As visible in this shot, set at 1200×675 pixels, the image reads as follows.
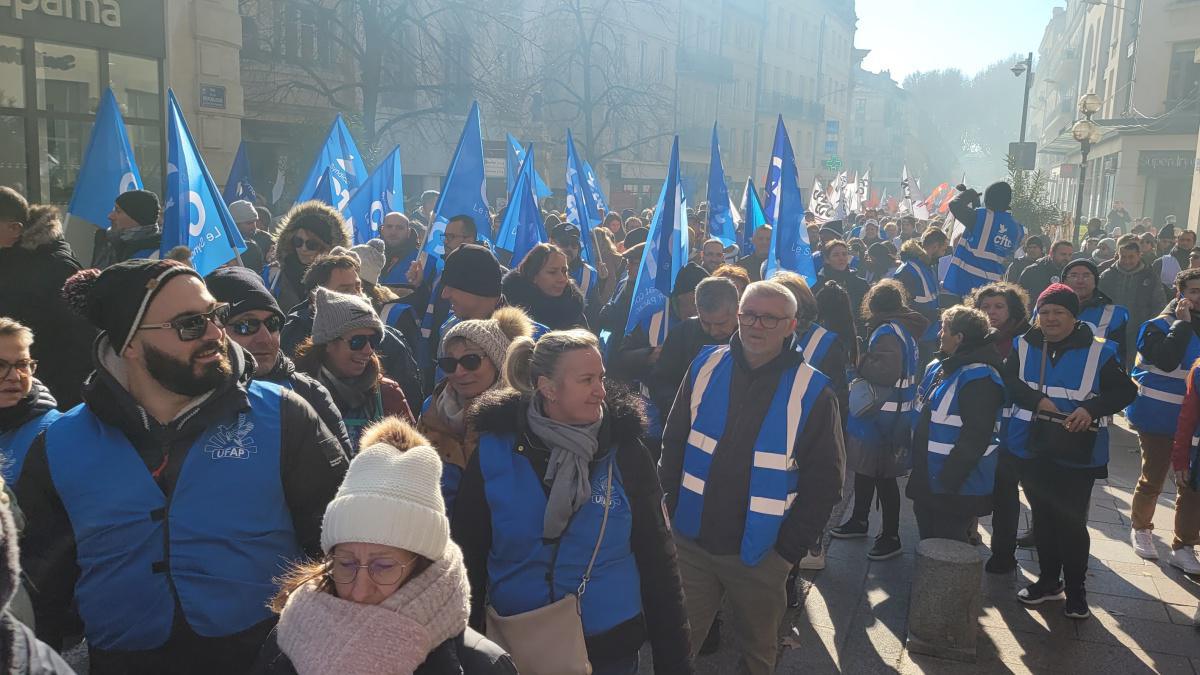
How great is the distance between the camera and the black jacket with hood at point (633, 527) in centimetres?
304

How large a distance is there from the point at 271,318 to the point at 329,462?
98 centimetres

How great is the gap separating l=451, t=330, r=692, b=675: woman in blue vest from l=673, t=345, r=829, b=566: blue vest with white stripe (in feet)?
3.01

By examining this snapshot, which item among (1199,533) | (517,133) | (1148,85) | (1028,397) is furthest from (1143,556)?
(1148,85)

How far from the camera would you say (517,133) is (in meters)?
35.9

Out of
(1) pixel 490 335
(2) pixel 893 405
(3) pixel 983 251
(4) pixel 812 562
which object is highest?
(3) pixel 983 251

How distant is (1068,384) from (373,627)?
482cm

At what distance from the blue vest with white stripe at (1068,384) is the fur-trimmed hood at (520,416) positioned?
3.53 meters

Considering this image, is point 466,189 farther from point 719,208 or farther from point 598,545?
point 598,545

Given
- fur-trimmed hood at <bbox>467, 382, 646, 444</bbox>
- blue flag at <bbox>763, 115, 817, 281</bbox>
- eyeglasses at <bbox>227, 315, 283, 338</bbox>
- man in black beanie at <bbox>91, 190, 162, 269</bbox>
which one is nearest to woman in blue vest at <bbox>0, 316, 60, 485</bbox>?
eyeglasses at <bbox>227, 315, 283, 338</bbox>

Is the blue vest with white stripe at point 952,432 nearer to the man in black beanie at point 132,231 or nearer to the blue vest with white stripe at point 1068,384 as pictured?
the blue vest with white stripe at point 1068,384

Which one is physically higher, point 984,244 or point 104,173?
point 104,173

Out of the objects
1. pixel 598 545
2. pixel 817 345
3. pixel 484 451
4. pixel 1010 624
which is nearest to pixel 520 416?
pixel 484 451

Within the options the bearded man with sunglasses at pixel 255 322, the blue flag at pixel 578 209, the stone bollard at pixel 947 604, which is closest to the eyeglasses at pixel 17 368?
the bearded man with sunglasses at pixel 255 322

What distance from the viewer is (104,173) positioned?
25.0 feet
